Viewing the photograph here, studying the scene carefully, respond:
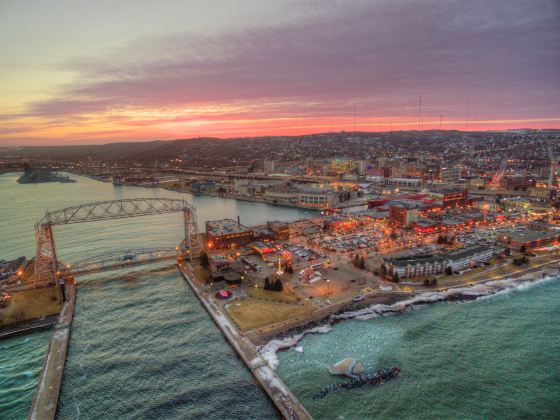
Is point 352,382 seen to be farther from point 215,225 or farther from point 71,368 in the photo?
point 215,225

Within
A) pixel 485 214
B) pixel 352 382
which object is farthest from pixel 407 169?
pixel 352 382

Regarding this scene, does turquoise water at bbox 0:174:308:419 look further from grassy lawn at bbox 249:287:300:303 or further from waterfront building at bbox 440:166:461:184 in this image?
waterfront building at bbox 440:166:461:184

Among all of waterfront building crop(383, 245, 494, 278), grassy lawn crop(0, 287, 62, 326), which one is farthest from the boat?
grassy lawn crop(0, 287, 62, 326)

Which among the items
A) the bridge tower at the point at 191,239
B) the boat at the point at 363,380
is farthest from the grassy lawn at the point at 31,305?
the boat at the point at 363,380

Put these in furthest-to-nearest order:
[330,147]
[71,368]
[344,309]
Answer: [330,147] → [344,309] → [71,368]

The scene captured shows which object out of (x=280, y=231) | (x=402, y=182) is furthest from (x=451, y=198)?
(x=280, y=231)

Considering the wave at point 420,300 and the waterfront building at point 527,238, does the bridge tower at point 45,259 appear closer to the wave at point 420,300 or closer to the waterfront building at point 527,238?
the wave at point 420,300

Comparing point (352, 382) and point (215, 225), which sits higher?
point (215, 225)

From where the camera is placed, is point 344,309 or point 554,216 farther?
→ point 554,216
